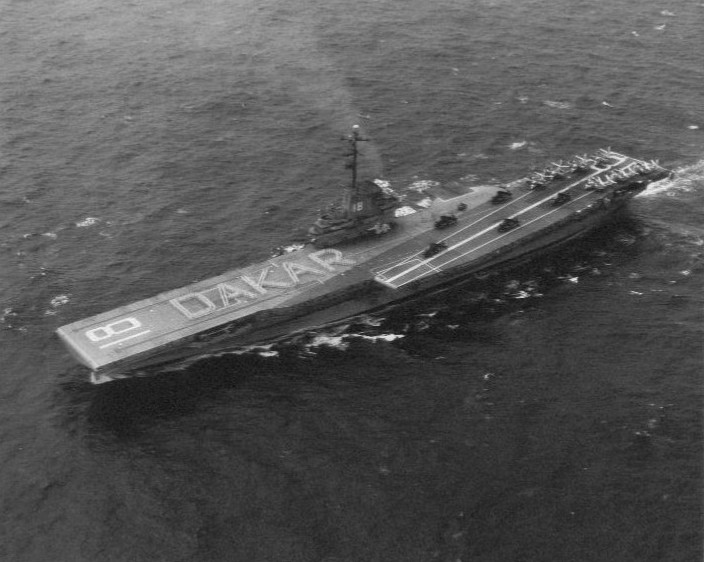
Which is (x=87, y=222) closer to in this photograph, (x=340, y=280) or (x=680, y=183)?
(x=340, y=280)

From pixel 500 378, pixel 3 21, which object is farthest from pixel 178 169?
pixel 3 21

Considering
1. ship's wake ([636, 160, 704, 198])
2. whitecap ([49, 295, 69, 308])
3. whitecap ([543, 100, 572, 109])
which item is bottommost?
ship's wake ([636, 160, 704, 198])

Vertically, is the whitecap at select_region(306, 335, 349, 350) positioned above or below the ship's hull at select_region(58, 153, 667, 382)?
below

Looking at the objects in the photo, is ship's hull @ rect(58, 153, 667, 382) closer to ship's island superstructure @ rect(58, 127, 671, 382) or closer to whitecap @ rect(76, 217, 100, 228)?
ship's island superstructure @ rect(58, 127, 671, 382)

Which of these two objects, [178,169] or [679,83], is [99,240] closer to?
[178,169]

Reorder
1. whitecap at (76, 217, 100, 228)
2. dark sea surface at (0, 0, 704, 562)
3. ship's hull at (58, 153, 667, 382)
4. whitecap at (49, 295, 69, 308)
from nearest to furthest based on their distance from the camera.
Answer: dark sea surface at (0, 0, 704, 562), ship's hull at (58, 153, 667, 382), whitecap at (49, 295, 69, 308), whitecap at (76, 217, 100, 228)

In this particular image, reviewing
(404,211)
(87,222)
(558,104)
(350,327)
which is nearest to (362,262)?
(350,327)

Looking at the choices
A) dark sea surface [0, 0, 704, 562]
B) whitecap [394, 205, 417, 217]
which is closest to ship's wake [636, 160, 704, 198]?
dark sea surface [0, 0, 704, 562]
